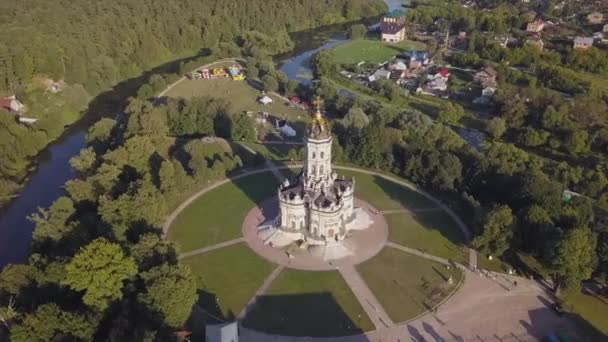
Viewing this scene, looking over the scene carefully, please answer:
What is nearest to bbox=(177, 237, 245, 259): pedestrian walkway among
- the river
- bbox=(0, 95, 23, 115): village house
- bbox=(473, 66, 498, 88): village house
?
the river

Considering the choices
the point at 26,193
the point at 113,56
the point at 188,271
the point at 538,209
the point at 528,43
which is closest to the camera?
the point at 188,271

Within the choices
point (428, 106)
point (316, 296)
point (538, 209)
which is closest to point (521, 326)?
point (538, 209)

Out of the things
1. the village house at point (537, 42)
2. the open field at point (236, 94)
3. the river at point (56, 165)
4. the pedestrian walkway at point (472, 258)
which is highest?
the village house at point (537, 42)

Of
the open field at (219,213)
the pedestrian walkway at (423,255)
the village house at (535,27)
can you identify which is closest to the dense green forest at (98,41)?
the open field at (219,213)

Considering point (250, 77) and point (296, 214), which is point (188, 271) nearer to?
point (296, 214)

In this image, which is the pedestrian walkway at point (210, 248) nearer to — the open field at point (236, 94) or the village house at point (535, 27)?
the open field at point (236, 94)

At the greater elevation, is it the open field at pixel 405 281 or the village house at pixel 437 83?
the village house at pixel 437 83
